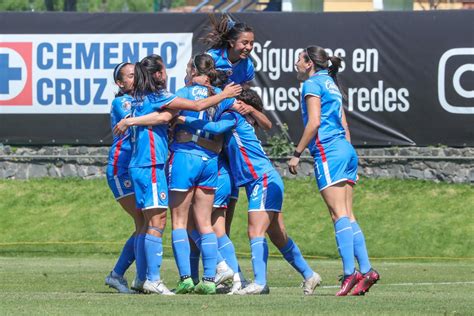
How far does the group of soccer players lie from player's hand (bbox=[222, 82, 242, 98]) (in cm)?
1

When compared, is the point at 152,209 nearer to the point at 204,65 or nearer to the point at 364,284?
the point at 204,65

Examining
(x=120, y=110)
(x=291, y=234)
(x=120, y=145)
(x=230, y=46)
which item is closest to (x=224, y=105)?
(x=230, y=46)

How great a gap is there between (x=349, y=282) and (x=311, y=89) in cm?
166

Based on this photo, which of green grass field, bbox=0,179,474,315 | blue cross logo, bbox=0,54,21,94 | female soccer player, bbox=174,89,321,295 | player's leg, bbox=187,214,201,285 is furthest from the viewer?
blue cross logo, bbox=0,54,21,94

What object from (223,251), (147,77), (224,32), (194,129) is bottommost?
(223,251)

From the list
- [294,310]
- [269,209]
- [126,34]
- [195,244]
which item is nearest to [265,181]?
[269,209]

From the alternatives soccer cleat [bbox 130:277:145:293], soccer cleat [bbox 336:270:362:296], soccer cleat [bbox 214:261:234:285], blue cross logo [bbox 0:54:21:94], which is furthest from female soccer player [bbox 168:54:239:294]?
blue cross logo [bbox 0:54:21:94]

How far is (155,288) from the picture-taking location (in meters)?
10.9

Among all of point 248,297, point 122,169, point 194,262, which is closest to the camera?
point 248,297

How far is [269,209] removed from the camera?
442 inches

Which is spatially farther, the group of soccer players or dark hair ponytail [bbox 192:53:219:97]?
dark hair ponytail [bbox 192:53:219:97]

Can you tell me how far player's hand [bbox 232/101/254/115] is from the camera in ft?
37.3

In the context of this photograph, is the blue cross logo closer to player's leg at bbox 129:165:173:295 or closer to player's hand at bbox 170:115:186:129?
player's hand at bbox 170:115:186:129

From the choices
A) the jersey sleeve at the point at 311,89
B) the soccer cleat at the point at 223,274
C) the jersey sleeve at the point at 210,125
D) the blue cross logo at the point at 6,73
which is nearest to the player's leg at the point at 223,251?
the soccer cleat at the point at 223,274
